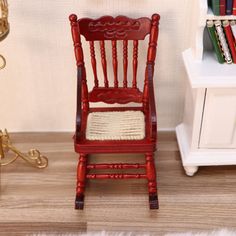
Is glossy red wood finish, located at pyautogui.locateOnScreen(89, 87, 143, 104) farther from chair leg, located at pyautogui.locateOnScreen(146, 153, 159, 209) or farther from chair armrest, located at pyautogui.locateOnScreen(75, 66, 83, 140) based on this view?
chair leg, located at pyautogui.locateOnScreen(146, 153, 159, 209)

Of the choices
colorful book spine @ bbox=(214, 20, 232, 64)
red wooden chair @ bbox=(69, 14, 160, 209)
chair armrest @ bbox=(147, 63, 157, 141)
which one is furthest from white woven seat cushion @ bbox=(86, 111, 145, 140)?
colorful book spine @ bbox=(214, 20, 232, 64)

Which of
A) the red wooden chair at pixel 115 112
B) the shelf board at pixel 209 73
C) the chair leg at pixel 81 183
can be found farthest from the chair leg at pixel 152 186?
the shelf board at pixel 209 73

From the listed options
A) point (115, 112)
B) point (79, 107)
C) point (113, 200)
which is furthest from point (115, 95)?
point (113, 200)

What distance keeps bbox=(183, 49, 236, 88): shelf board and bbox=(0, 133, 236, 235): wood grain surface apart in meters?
0.64

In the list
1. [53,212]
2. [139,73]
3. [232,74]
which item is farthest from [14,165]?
[232,74]

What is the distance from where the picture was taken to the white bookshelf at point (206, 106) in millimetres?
1791

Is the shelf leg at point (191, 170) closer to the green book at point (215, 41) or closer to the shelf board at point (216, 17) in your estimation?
the green book at point (215, 41)

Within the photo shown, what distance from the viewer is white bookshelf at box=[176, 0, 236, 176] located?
1.79 metres

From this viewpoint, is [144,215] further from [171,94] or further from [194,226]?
[171,94]

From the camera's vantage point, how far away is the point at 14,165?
228 centimetres

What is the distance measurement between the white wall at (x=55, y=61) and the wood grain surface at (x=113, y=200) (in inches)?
11.6

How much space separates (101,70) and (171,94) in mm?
476

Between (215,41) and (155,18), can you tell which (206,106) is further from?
(155,18)

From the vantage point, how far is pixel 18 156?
225 cm
